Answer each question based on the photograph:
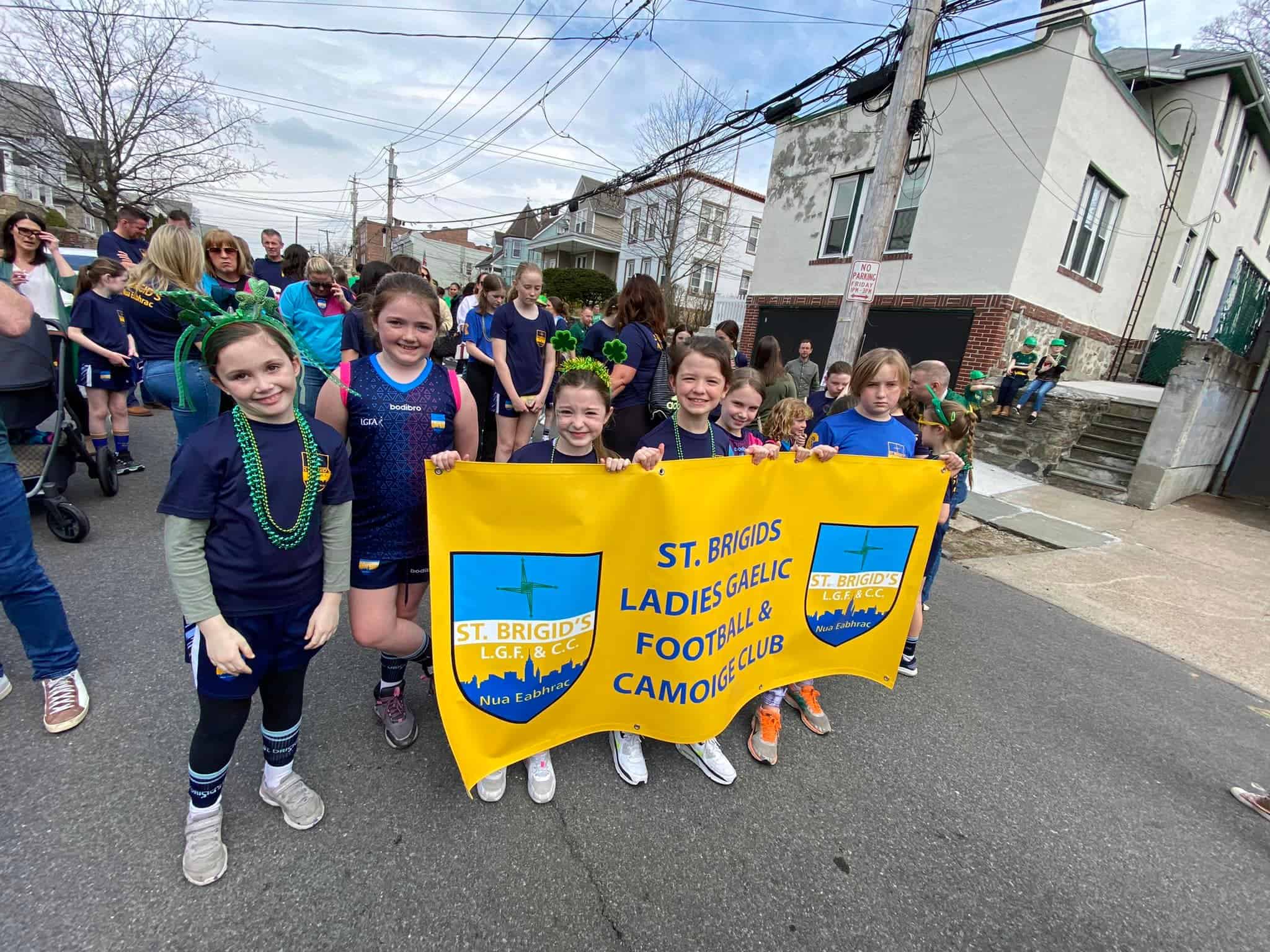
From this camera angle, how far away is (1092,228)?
36.9 feet

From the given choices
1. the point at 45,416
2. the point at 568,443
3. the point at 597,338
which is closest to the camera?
the point at 568,443

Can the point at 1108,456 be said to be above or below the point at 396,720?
above

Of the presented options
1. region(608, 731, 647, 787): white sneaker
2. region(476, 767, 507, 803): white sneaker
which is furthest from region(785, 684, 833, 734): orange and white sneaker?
region(476, 767, 507, 803): white sneaker

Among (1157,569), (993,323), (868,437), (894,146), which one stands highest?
(894,146)

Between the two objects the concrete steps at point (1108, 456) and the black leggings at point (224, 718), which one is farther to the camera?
the concrete steps at point (1108, 456)

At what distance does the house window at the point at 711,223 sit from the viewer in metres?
25.9

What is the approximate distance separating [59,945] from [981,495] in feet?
28.2

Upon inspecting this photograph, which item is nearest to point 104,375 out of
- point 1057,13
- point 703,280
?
point 1057,13

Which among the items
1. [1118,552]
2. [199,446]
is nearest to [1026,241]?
[1118,552]

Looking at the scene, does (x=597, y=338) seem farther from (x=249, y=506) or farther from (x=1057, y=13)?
(x=1057, y=13)

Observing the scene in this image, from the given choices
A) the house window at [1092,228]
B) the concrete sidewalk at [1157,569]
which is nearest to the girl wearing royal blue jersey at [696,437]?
the concrete sidewalk at [1157,569]

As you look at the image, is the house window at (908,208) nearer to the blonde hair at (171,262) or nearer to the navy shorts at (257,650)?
the blonde hair at (171,262)

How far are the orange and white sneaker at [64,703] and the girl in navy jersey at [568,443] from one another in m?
1.58

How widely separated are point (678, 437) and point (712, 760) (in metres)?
1.36
